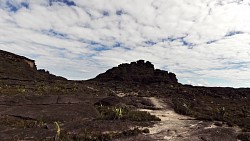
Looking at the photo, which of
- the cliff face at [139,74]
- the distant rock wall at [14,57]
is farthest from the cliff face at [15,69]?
the cliff face at [139,74]

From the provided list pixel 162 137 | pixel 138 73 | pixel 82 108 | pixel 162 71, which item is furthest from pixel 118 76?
pixel 162 137

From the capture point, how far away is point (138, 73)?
13400 cm

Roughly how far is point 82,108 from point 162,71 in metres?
111

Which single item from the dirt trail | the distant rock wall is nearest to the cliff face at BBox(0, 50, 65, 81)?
the distant rock wall

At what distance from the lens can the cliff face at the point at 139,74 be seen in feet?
405

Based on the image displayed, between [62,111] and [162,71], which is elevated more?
[162,71]

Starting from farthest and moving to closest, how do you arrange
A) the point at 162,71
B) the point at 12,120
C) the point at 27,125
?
1. the point at 162,71
2. the point at 12,120
3. the point at 27,125

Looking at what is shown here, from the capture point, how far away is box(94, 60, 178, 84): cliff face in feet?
405

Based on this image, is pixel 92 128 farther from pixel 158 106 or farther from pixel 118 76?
pixel 118 76

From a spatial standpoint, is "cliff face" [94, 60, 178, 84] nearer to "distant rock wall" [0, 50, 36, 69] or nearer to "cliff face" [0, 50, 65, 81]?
"distant rock wall" [0, 50, 36, 69]

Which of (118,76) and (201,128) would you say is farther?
(118,76)

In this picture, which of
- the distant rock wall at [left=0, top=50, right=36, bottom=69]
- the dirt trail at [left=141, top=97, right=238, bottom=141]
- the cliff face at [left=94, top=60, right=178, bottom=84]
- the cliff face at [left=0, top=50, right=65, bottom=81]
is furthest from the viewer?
the cliff face at [left=94, top=60, right=178, bottom=84]

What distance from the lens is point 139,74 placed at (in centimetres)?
13275

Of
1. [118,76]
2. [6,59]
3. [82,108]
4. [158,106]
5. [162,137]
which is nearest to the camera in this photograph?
[162,137]
